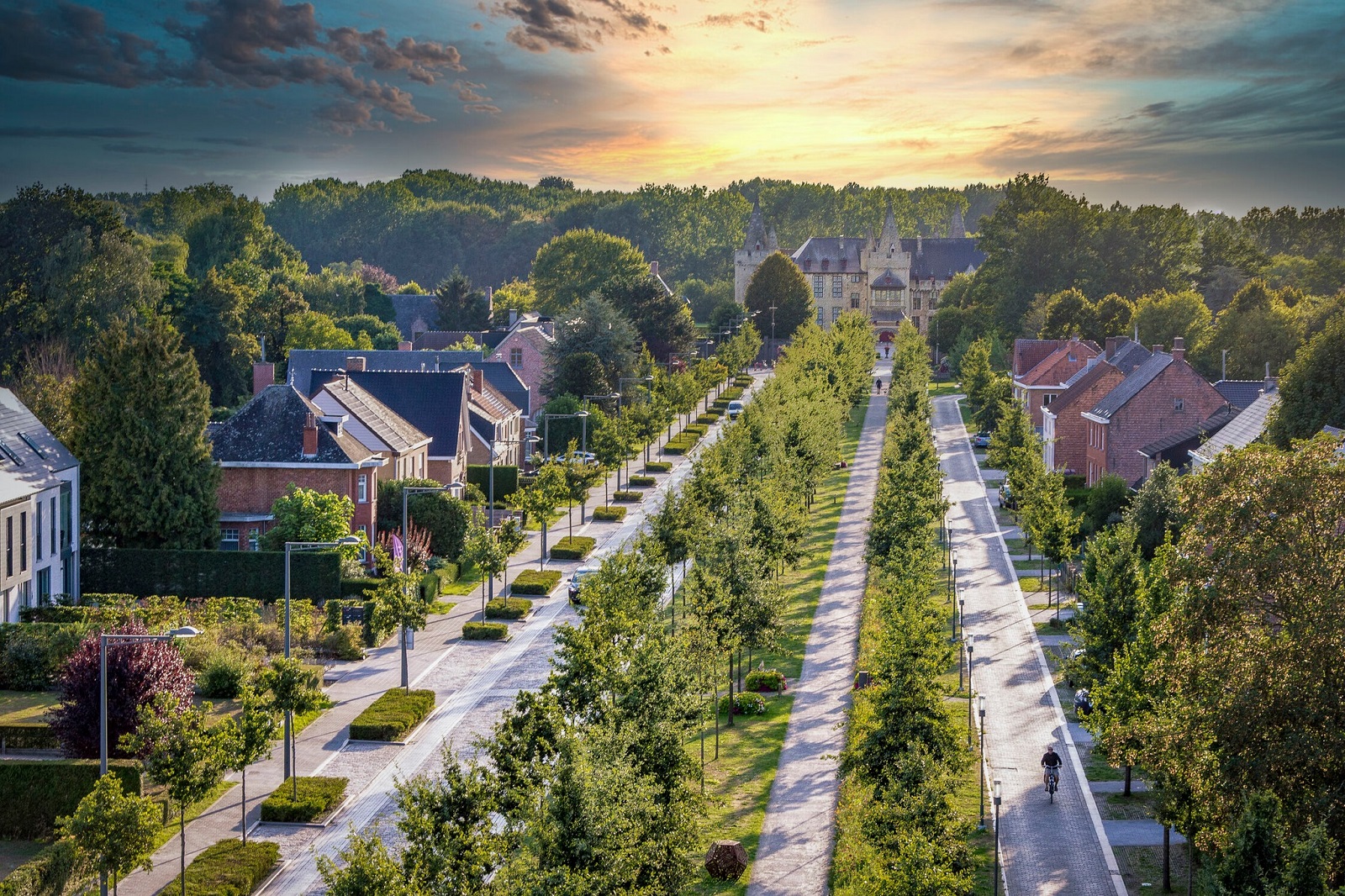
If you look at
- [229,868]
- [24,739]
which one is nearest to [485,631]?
[24,739]

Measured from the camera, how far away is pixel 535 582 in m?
59.8

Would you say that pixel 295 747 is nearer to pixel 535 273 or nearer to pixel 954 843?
pixel 954 843

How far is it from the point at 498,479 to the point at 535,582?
19.3 m

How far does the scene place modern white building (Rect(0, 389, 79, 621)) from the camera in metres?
50.9

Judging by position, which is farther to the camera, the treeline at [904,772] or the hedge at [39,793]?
the hedge at [39,793]

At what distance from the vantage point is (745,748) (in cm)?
Result: 3925

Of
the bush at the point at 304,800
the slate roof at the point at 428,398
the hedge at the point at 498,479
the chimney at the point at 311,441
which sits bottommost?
the bush at the point at 304,800

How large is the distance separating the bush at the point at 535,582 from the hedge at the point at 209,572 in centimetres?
834

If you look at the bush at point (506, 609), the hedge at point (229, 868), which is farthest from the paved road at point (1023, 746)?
the bush at point (506, 609)

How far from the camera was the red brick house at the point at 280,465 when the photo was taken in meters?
62.0

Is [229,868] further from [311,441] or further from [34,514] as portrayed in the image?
[311,441]

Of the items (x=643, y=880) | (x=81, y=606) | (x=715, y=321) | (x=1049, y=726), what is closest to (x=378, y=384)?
(x=81, y=606)

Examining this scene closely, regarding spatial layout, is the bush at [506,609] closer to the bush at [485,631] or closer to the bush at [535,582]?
the bush at [485,631]

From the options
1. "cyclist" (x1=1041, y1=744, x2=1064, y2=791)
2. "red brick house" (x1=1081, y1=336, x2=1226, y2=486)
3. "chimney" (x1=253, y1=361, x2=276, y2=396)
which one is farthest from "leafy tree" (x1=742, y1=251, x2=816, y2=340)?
"cyclist" (x1=1041, y1=744, x2=1064, y2=791)
